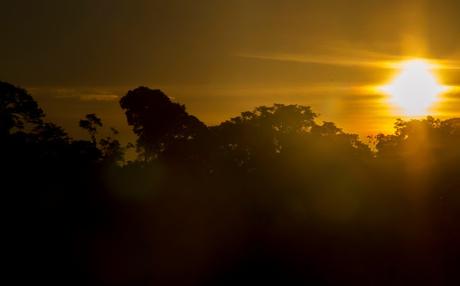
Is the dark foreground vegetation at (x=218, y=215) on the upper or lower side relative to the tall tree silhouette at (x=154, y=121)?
lower

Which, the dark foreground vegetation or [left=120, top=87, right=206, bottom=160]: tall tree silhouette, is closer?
the dark foreground vegetation

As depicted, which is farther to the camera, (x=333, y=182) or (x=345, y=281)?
(x=333, y=182)

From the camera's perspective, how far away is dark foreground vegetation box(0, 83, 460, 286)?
25891mm

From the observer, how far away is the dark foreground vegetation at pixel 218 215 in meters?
25.9

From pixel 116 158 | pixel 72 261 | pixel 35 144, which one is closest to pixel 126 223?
pixel 72 261

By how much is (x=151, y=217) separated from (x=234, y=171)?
39.5 ft

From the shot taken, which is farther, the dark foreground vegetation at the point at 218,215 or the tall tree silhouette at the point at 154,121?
the tall tree silhouette at the point at 154,121

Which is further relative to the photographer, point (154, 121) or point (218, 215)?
point (154, 121)

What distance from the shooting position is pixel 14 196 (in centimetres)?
3347

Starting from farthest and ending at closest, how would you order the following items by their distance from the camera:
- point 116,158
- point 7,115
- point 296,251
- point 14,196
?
point 116,158 < point 7,115 < point 14,196 < point 296,251

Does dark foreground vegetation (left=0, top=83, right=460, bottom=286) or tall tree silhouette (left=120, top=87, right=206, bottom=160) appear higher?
tall tree silhouette (left=120, top=87, right=206, bottom=160)

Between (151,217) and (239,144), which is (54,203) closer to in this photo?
(151,217)

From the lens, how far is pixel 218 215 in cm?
3030

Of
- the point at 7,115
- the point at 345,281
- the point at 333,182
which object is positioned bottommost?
the point at 345,281
